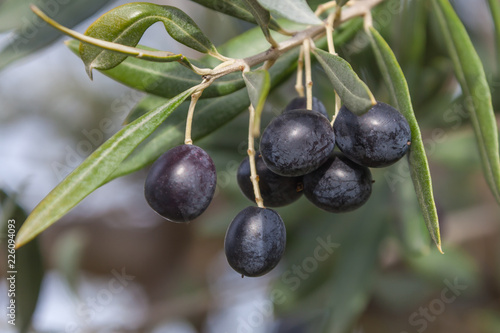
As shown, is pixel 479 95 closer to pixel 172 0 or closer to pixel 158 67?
pixel 158 67

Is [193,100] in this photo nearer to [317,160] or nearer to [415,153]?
[317,160]

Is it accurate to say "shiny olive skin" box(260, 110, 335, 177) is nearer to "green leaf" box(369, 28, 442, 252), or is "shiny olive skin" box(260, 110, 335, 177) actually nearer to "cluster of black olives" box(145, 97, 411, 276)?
"cluster of black olives" box(145, 97, 411, 276)

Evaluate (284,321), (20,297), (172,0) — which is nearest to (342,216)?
(284,321)

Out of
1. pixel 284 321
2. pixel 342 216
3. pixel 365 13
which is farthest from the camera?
pixel 284 321

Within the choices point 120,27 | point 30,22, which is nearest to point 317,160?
point 120,27

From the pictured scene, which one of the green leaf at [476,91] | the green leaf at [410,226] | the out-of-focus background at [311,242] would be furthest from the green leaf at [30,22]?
the green leaf at [410,226]

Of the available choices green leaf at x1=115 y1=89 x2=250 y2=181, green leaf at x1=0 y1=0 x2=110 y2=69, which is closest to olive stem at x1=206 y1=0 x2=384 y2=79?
green leaf at x1=115 y1=89 x2=250 y2=181

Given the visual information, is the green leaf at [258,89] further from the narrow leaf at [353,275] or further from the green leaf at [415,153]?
the narrow leaf at [353,275]
